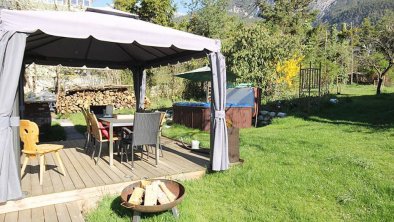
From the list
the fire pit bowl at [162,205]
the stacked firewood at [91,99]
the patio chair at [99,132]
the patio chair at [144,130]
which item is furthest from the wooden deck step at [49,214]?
the stacked firewood at [91,99]

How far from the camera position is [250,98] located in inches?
443

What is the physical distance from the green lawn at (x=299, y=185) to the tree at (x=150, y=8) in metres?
17.7

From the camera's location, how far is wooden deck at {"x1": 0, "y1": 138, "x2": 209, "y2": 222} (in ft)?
12.2

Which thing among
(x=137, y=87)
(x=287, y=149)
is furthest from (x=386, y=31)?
(x=137, y=87)

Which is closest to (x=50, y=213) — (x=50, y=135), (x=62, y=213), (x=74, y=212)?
(x=62, y=213)

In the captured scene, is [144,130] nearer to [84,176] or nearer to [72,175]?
[84,176]

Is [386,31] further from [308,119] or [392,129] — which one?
[392,129]

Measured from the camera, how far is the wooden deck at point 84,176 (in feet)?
12.2

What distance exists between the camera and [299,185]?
4617mm

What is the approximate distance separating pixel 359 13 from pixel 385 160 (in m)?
123

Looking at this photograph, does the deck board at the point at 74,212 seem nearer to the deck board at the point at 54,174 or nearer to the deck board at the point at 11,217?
the deck board at the point at 54,174

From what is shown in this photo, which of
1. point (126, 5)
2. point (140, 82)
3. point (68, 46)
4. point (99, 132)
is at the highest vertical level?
point (126, 5)

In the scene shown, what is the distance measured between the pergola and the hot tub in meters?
2.96

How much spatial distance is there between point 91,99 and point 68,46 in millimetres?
7232
